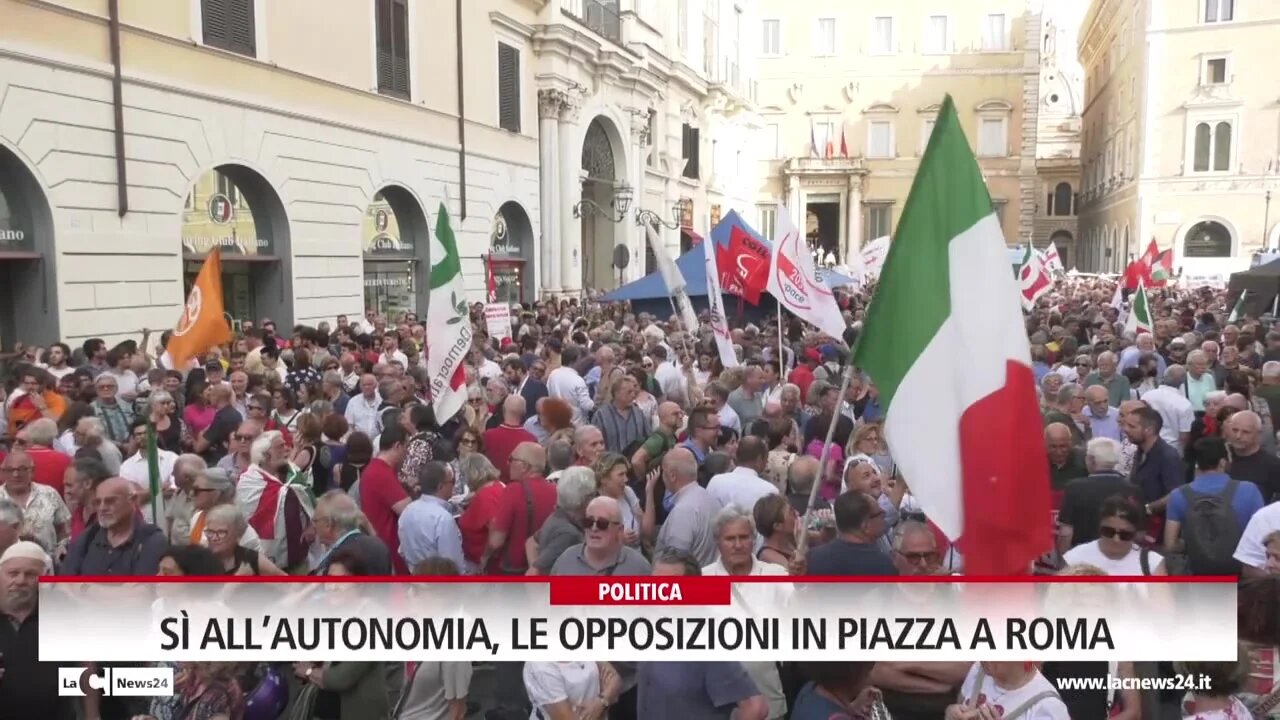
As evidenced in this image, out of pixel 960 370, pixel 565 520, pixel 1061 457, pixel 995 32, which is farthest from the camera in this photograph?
pixel 995 32

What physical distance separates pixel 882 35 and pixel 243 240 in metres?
46.8

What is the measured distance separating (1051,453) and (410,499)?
13.0ft

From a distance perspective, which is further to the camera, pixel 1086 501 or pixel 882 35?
pixel 882 35

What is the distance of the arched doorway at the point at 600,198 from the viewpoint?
31281 mm

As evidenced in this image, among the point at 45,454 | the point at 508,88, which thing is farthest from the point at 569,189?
the point at 45,454

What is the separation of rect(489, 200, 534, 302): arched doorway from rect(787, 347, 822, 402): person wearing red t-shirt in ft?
50.1

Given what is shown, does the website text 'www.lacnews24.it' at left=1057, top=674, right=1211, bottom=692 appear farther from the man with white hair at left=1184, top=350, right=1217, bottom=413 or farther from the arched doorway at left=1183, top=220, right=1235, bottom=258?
the arched doorway at left=1183, top=220, right=1235, bottom=258

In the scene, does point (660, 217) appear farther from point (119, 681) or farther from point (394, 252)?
point (119, 681)

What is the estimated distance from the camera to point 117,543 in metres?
4.93

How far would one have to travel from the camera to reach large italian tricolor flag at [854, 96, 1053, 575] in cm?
328

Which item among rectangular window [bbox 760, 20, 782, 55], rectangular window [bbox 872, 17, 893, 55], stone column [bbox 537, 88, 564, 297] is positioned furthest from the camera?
rectangular window [bbox 760, 20, 782, 55]

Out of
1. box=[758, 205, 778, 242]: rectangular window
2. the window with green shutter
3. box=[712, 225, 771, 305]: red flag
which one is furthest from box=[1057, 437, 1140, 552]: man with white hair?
box=[758, 205, 778, 242]: rectangular window

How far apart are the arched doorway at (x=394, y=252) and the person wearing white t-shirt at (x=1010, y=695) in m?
18.6

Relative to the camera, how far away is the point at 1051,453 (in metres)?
6.23
